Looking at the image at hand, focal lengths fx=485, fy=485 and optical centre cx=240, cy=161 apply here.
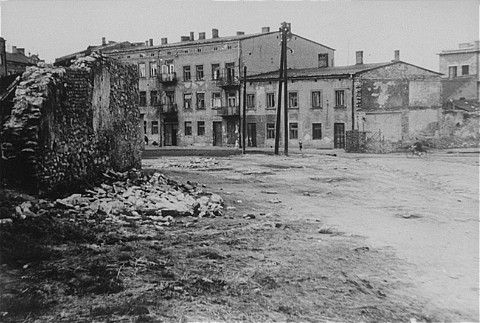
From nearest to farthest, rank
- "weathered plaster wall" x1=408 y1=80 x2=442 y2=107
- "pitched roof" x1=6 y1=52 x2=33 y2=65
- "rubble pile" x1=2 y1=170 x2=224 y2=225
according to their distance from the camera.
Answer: "rubble pile" x1=2 y1=170 x2=224 y2=225, "weathered plaster wall" x1=408 y1=80 x2=442 y2=107, "pitched roof" x1=6 y1=52 x2=33 y2=65

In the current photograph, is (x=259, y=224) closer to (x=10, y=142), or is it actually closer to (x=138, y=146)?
(x=10, y=142)

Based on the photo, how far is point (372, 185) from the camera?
50.4 ft

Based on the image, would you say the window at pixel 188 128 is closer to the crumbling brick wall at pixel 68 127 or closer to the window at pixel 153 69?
the window at pixel 153 69

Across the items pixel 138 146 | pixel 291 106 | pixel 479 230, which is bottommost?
pixel 479 230

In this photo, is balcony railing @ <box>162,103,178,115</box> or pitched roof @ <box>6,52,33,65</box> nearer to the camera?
balcony railing @ <box>162,103,178,115</box>

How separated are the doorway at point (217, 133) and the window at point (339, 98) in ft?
34.6

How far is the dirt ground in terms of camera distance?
189 inches

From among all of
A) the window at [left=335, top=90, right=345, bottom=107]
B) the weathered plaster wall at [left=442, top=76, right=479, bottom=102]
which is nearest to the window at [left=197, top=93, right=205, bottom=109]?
the window at [left=335, top=90, right=345, bottom=107]

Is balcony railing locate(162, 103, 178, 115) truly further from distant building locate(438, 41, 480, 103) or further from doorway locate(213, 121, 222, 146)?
distant building locate(438, 41, 480, 103)

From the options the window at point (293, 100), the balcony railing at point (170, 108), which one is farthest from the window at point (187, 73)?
the window at point (293, 100)

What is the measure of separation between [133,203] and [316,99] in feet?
90.7

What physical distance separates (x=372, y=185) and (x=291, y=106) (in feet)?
72.2

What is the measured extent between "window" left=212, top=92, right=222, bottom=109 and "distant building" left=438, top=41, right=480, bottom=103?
2130 centimetres

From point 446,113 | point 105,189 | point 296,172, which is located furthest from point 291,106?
point 105,189
